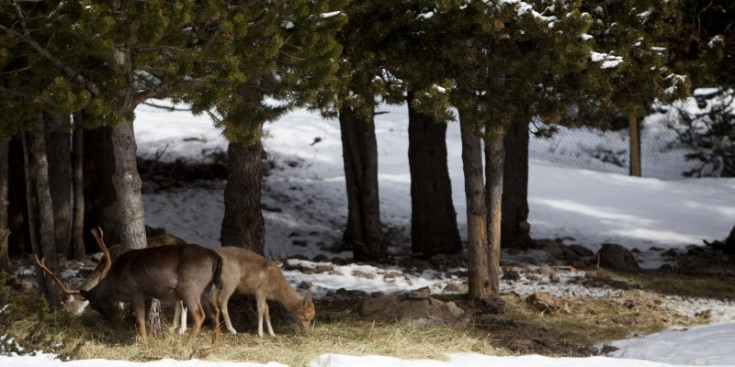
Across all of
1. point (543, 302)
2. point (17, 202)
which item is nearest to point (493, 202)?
point (543, 302)

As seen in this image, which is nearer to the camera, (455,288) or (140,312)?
(140,312)

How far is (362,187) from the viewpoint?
62.7 feet

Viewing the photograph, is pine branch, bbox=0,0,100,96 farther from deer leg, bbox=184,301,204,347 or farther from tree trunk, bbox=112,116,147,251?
deer leg, bbox=184,301,204,347

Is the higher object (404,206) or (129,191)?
(129,191)

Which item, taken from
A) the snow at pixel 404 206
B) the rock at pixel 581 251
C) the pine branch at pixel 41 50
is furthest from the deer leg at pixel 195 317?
the rock at pixel 581 251

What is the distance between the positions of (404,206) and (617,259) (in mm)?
6968

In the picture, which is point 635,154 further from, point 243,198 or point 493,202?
point 243,198

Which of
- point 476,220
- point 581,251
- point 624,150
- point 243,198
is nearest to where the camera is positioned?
point 243,198

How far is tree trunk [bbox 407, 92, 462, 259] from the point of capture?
62.5 ft

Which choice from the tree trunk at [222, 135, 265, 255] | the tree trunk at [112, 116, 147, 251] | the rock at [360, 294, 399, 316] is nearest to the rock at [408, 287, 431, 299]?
the rock at [360, 294, 399, 316]

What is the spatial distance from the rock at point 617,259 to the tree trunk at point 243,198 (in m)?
7.15

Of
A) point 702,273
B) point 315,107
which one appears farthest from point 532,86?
point 702,273

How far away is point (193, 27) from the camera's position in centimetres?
991

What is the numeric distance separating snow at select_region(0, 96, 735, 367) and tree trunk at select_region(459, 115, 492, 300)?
129 cm
